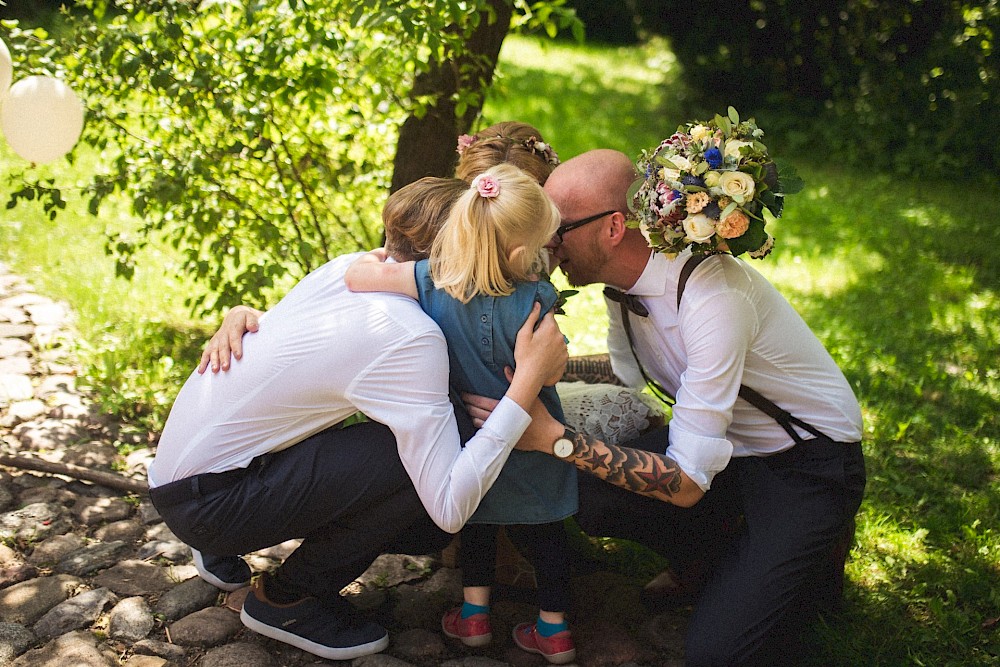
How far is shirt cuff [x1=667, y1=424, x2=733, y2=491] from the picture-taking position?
A: 271 centimetres

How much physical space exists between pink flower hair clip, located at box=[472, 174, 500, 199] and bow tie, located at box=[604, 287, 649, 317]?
683mm

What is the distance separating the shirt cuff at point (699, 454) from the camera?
107 inches

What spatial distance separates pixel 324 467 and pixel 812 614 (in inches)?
64.8

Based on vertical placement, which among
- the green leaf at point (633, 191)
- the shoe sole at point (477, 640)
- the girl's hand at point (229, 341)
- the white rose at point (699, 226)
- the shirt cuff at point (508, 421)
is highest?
the green leaf at point (633, 191)

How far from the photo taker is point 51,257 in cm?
571

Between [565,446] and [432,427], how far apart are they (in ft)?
1.39

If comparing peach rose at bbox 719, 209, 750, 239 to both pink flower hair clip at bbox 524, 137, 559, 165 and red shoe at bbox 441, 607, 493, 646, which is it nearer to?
pink flower hair clip at bbox 524, 137, 559, 165

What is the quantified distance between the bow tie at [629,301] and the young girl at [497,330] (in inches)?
12.5

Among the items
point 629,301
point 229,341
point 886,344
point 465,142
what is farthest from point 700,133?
point 886,344

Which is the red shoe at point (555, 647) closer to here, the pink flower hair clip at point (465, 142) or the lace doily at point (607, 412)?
the lace doily at point (607, 412)

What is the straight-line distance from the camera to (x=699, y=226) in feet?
8.40

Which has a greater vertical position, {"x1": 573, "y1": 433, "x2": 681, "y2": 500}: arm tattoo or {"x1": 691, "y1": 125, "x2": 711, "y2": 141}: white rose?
{"x1": 691, "y1": 125, "x2": 711, "y2": 141}: white rose

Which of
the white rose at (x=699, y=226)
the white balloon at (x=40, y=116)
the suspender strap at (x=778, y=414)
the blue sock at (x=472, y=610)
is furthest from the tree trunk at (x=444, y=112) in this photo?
the blue sock at (x=472, y=610)

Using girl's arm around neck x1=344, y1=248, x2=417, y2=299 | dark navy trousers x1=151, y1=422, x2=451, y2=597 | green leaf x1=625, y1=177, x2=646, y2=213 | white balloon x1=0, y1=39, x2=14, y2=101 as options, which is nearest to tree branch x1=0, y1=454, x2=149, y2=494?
dark navy trousers x1=151, y1=422, x2=451, y2=597
